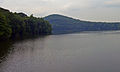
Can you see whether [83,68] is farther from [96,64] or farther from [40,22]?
[40,22]

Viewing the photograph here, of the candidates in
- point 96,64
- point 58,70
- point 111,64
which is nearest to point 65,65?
point 58,70

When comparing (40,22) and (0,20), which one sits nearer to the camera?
(0,20)

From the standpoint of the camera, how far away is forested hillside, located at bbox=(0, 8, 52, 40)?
242 ft

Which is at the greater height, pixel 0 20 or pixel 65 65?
pixel 0 20

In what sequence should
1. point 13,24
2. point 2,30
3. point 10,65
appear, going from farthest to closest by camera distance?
point 13,24
point 2,30
point 10,65

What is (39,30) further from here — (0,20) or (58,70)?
(58,70)

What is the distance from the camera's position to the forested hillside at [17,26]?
73.8 m

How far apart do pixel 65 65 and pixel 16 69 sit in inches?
359

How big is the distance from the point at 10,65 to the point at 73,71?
1193cm

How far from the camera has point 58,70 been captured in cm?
2934

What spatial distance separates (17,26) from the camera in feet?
319

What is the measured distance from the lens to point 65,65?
32688mm

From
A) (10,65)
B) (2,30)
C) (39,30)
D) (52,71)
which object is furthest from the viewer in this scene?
(39,30)

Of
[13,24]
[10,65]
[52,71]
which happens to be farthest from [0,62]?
[13,24]
